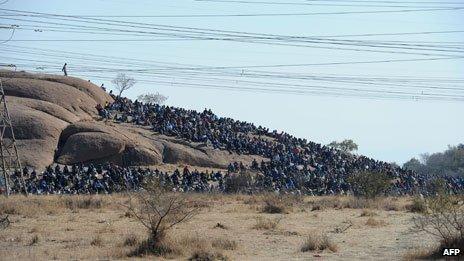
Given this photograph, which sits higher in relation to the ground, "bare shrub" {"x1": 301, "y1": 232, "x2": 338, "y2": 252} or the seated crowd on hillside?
the seated crowd on hillside

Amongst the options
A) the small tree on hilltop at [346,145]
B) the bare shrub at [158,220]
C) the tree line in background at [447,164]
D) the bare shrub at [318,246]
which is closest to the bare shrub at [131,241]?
the bare shrub at [158,220]

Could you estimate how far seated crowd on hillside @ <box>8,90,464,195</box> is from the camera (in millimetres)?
37219

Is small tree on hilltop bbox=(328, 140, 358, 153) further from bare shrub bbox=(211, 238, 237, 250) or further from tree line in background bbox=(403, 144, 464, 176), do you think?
bare shrub bbox=(211, 238, 237, 250)

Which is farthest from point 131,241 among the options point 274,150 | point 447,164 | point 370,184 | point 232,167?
point 447,164

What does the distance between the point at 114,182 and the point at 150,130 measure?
12453 mm

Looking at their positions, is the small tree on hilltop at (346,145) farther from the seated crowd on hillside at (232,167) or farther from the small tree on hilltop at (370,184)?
the small tree on hilltop at (370,184)

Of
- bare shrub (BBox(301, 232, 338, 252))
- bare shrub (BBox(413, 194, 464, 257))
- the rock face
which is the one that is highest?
the rock face

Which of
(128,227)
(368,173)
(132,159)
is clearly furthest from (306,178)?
(128,227)

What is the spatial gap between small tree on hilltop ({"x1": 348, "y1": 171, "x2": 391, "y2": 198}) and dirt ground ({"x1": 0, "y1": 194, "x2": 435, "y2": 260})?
5.16 metres

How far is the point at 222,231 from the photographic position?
20156 millimetres

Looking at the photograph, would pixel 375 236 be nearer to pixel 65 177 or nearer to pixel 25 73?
pixel 65 177

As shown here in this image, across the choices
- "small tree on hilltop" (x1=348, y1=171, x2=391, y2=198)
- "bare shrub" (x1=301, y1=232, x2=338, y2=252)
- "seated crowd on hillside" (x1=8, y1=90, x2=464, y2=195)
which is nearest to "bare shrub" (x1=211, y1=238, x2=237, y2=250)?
"bare shrub" (x1=301, y1=232, x2=338, y2=252)

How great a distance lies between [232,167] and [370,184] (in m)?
10.7

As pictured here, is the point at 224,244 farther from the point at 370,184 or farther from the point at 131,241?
the point at 370,184
